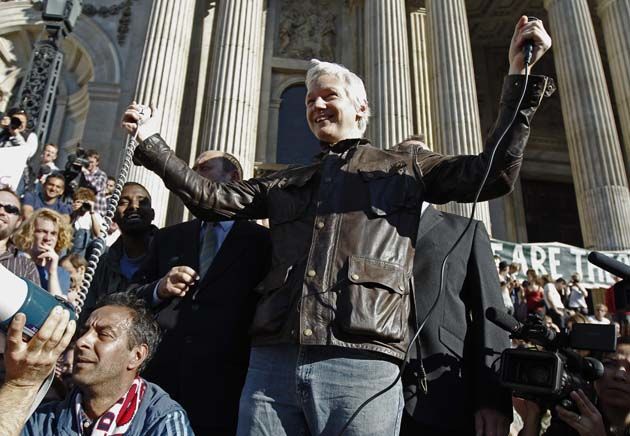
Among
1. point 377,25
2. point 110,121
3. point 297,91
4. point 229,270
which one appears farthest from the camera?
point 297,91

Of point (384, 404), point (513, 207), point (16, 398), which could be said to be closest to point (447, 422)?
point (384, 404)

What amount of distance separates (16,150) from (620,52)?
15.0 metres

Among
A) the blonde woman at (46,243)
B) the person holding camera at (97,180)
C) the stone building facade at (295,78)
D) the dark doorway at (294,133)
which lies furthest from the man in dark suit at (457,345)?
the dark doorway at (294,133)

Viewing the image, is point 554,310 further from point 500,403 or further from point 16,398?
point 16,398

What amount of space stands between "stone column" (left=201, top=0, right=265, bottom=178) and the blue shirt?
4.47m

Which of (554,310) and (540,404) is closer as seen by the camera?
(540,404)

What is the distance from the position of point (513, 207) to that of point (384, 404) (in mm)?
18493

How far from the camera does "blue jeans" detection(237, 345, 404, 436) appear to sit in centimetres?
184

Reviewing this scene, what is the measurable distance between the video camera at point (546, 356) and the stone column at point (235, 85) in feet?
32.4

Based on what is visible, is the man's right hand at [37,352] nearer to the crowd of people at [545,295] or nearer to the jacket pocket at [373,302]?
the jacket pocket at [373,302]

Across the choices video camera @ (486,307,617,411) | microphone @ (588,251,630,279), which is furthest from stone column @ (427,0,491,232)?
microphone @ (588,251,630,279)

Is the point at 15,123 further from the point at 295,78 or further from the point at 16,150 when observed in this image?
the point at 295,78

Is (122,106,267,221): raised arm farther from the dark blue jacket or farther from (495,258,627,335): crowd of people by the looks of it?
(495,258,627,335): crowd of people

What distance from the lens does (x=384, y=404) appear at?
1878mm
